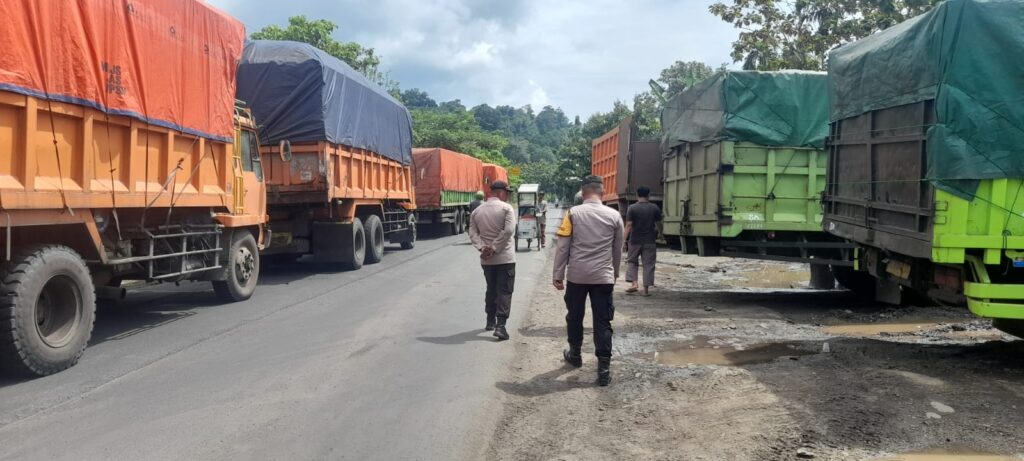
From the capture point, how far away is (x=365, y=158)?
14.3 metres

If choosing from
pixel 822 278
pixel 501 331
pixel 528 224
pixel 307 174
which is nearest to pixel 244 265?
pixel 307 174

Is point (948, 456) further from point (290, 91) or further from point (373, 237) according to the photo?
point (373, 237)

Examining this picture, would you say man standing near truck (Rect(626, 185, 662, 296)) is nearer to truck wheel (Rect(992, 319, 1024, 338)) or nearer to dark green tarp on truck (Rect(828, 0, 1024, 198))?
truck wheel (Rect(992, 319, 1024, 338))

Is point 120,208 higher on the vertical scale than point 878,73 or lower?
lower

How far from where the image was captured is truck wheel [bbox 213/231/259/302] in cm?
921

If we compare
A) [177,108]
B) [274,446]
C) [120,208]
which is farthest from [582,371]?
[177,108]

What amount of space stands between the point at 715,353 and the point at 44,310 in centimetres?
586

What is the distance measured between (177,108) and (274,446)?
5.00m

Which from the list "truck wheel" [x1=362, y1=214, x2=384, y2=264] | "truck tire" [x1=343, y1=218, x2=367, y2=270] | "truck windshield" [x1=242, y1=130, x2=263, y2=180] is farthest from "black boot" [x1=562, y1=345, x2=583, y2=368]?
"truck wheel" [x1=362, y1=214, x2=384, y2=264]

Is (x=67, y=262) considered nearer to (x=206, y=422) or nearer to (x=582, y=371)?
(x=206, y=422)

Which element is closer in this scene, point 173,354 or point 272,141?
point 173,354

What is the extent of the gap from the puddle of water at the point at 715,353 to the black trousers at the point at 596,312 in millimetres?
861

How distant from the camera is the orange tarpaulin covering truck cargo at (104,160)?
17.5ft

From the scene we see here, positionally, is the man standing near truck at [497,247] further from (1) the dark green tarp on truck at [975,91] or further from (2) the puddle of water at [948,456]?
(2) the puddle of water at [948,456]
